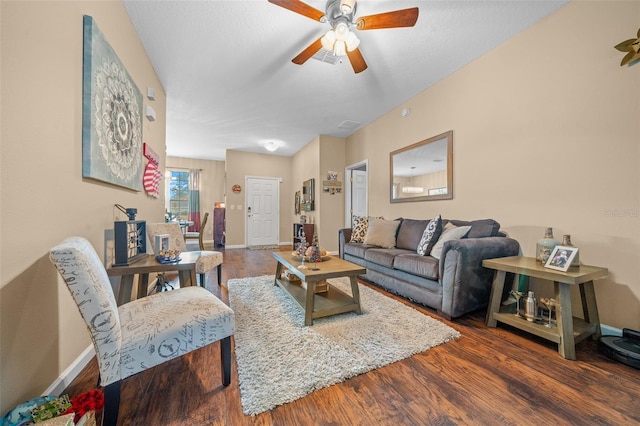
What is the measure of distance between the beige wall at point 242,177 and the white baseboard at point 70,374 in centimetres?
493

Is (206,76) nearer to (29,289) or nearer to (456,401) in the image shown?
(29,289)

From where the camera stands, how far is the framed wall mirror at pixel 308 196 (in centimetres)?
545

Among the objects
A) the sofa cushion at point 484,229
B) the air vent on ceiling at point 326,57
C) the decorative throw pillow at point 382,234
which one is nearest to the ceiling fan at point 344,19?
the air vent on ceiling at point 326,57

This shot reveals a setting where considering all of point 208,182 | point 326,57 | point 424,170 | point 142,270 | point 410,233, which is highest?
point 326,57

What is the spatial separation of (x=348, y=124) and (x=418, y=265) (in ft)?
10.8

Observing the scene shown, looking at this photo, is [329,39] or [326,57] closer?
[329,39]

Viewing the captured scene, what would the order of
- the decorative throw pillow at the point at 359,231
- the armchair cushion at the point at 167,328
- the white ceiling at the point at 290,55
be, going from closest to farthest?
the armchair cushion at the point at 167,328, the white ceiling at the point at 290,55, the decorative throw pillow at the point at 359,231

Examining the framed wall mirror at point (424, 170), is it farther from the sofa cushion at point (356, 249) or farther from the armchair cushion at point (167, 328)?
the armchair cushion at point (167, 328)

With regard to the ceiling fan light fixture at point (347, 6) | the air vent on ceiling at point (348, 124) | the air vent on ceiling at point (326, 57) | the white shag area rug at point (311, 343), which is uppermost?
the air vent on ceiling at point (348, 124)

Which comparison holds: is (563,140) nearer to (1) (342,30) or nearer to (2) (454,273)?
(2) (454,273)

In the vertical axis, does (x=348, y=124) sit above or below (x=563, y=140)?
above

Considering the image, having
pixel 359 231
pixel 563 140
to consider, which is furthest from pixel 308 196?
pixel 563 140

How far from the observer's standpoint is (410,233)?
3.10 m

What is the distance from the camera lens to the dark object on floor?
138 cm
